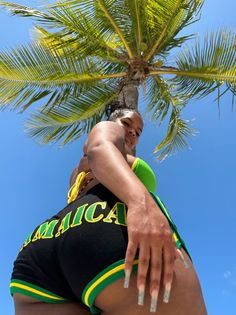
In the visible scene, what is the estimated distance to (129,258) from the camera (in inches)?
46.3

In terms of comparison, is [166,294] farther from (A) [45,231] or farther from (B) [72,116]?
(B) [72,116]

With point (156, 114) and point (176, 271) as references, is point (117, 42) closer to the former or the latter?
point (156, 114)

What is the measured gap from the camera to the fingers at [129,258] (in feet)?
3.82

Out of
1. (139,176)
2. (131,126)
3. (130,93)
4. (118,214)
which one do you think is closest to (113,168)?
(118,214)

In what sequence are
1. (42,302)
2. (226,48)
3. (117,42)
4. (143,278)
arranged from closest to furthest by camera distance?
(143,278) → (42,302) → (226,48) → (117,42)

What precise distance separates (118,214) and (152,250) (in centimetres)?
22

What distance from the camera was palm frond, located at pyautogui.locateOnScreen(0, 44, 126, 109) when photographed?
6.66 metres

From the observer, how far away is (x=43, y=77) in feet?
22.7

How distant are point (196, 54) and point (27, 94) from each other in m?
3.29

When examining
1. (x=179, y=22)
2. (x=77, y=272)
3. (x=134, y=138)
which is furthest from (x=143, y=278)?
(x=179, y=22)

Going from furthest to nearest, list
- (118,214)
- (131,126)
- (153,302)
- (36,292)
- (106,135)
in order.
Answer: (131,126), (106,135), (36,292), (118,214), (153,302)

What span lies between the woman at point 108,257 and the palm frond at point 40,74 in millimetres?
5490

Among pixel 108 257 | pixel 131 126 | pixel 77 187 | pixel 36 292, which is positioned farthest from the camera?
pixel 131 126

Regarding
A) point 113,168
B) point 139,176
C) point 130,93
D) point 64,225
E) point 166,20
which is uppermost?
point 166,20
